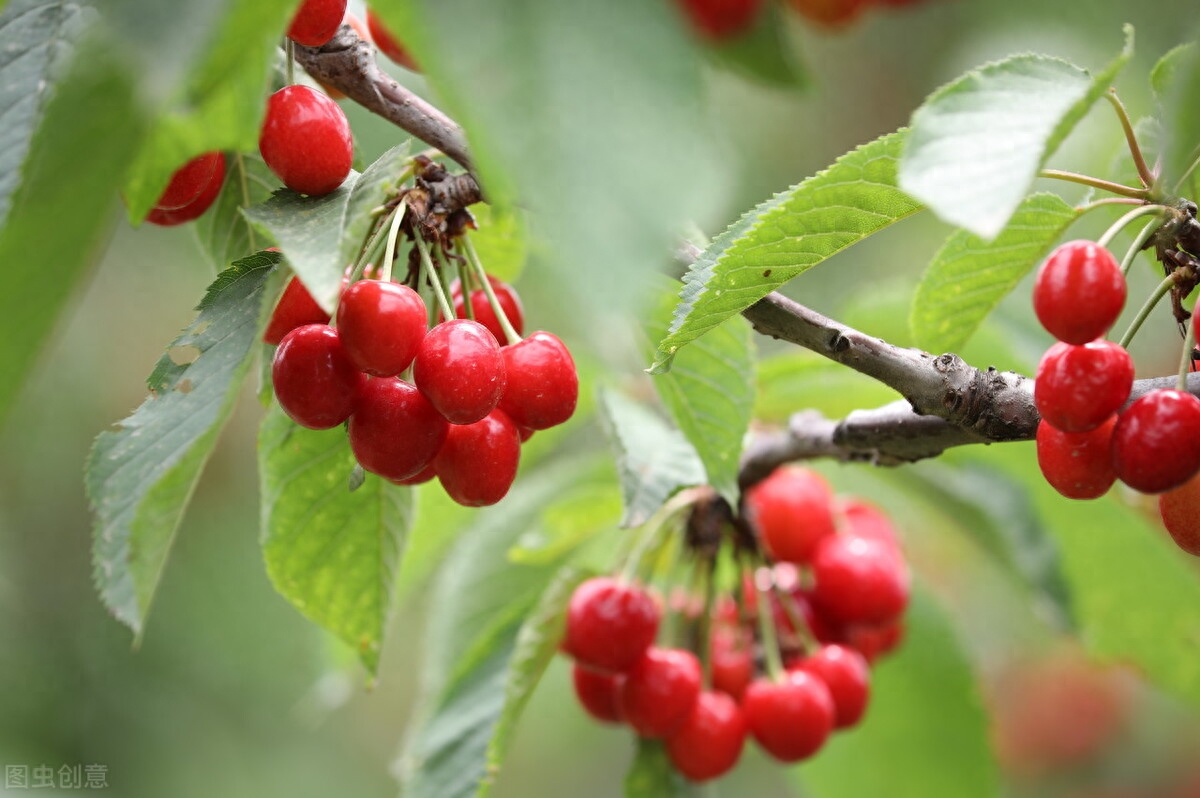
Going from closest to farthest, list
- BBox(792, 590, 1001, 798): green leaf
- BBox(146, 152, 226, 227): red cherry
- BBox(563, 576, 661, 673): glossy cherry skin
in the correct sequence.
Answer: BBox(146, 152, 226, 227): red cherry < BBox(563, 576, 661, 673): glossy cherry skin < BBox(792, 590, 1001, 798): green leaf

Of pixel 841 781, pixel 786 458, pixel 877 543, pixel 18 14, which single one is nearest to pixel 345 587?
pixel 786 458

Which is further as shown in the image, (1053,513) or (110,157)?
(1053,513)

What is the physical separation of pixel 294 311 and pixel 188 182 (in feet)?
0.49

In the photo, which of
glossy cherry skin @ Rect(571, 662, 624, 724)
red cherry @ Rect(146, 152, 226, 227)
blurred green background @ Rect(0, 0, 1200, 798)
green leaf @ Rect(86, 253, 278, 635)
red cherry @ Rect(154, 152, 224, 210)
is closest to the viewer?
green leaf @ Rect(86, 253, 278, 635)

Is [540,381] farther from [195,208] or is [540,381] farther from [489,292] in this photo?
[195,208]

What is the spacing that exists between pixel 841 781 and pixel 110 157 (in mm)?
1875

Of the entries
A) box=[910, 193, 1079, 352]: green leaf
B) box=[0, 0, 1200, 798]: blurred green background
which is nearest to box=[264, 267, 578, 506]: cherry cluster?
box=[910, 193, 1079, 352]: green leaf

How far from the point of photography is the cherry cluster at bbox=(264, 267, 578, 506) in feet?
2.78

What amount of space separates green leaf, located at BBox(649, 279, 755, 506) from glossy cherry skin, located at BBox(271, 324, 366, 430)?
380mm

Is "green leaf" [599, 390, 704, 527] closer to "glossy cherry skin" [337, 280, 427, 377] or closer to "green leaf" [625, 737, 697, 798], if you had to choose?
"glossy cherry skin" [337, 280, 427, 377]

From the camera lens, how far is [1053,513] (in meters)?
1.83

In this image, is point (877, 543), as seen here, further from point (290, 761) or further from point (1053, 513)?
point (290, 761)

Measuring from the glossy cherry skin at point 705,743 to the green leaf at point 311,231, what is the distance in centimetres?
88

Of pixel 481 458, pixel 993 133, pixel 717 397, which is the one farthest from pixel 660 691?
pixel 993 133
